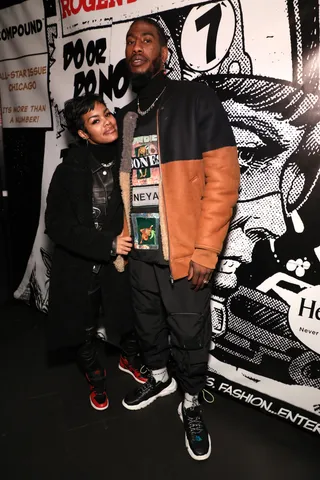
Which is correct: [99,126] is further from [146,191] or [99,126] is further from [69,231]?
[69,231]

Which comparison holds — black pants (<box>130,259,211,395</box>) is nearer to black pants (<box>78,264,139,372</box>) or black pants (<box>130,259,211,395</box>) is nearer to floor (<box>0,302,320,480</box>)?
black pants (<box>78,264,139,372</box>)

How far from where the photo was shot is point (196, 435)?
66.1 inches

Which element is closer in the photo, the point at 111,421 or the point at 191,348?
the point at 191,348

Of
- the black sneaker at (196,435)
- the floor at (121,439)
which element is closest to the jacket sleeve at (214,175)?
the black sneaker at (196,435)

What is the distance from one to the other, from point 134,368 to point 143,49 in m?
1.74

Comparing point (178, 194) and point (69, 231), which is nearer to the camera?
point (178, 194)

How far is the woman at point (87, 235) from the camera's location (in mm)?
1612

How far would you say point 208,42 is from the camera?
5.69ft

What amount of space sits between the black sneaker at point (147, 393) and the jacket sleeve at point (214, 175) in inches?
36.7

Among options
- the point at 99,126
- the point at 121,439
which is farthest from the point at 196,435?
the point at 99,126

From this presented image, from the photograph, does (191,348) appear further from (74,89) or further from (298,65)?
(74,89)

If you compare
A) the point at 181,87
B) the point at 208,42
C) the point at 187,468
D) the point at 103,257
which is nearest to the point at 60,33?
the point at 208,42

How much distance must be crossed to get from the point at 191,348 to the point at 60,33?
2.11 m

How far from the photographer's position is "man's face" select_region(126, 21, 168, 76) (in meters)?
1.47
